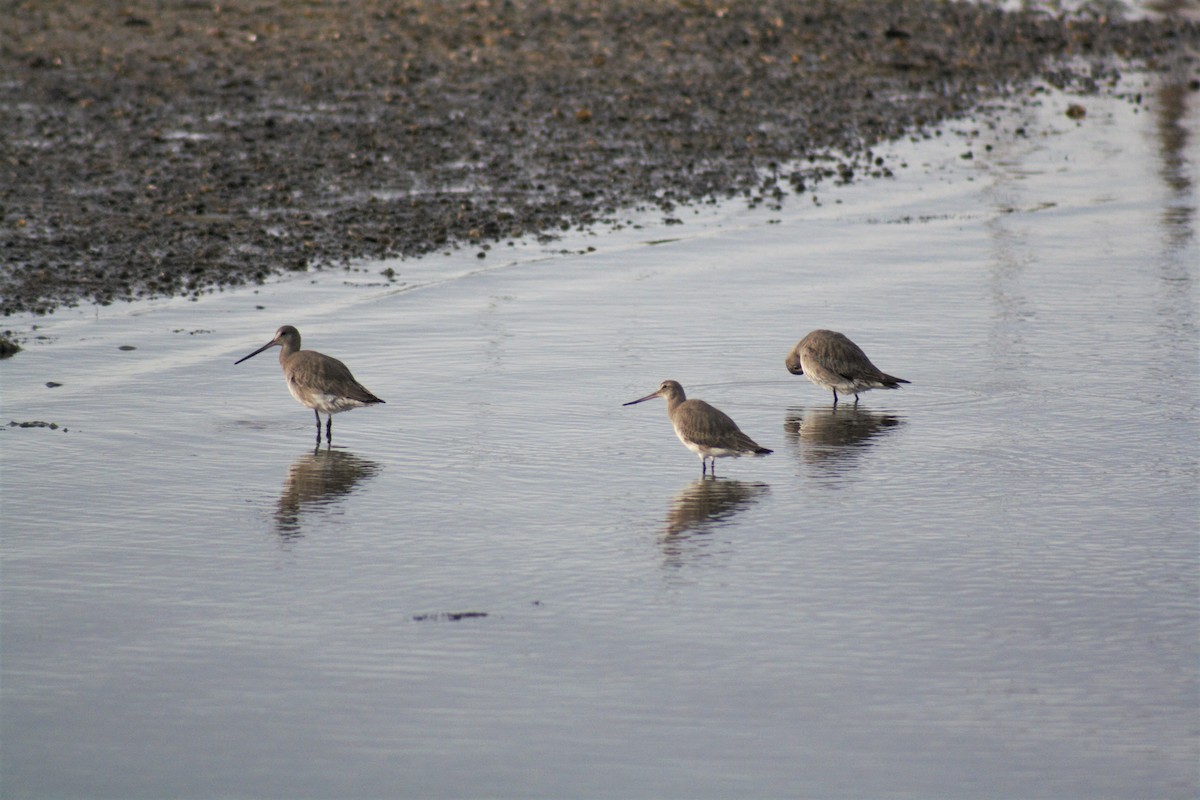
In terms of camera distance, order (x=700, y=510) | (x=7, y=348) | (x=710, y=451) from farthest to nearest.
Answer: (x=7, y=348)
(x=710, y=451)
(x=700, y=510)

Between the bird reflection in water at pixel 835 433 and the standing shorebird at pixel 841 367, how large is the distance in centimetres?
23

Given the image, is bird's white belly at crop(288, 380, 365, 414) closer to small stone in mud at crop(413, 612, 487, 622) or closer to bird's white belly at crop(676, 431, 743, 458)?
bird's white belly at crop(676, 431, 743, 458)

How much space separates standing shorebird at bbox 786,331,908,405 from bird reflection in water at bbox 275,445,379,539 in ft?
11.9

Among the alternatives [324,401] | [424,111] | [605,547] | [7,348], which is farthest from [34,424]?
[424,111]

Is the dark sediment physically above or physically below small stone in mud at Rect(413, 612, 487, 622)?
above

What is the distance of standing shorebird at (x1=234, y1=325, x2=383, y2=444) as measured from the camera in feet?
38.8

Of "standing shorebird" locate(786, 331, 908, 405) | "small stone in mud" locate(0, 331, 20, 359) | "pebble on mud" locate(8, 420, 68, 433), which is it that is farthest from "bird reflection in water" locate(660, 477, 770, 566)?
"small stone in mud" locate(0, 331, 20, 359)

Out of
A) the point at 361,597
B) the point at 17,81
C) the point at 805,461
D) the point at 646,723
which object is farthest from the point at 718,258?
the point at 17,81

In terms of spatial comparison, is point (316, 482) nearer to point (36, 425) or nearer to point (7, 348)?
point (36, 425)

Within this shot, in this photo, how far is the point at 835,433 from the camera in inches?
481

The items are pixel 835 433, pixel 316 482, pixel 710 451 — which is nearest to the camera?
pixel 316 482

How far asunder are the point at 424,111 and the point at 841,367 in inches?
588

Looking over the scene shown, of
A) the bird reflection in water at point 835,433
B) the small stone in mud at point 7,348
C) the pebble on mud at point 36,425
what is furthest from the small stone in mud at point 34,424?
the bird reflection in water at point 835,433

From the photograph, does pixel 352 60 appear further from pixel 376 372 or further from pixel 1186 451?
pixel 1186 451
